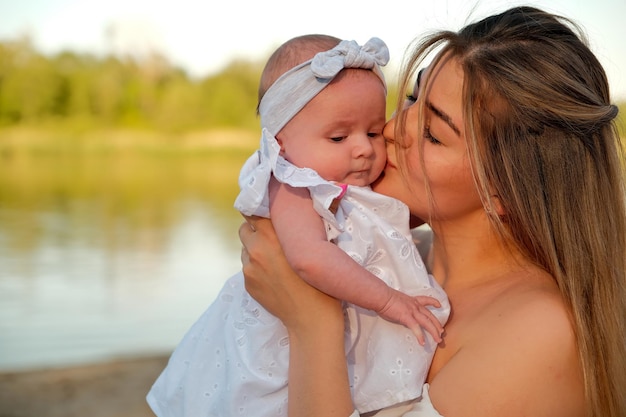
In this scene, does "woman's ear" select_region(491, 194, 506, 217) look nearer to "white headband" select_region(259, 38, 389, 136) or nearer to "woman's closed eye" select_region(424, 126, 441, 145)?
"woman's closed eye" select_region(424, 126, 441, 145)

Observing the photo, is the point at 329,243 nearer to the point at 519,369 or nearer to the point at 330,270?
the point at 330,270

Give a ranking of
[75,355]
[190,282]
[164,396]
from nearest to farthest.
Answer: [164,396]
[75,355]
[190,282]

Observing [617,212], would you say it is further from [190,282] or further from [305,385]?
[190,282]

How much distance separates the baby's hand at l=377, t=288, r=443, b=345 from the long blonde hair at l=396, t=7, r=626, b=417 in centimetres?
29

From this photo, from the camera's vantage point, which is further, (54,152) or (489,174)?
(54,152)

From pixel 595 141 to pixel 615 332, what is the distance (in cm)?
44

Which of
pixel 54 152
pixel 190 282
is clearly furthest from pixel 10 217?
pixel 54 152

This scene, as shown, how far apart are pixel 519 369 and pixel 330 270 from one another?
0.45 metres

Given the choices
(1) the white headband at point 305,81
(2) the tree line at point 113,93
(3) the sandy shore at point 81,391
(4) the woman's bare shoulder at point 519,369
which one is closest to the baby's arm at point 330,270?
(4) the woman's bare shoulder at point 519,369

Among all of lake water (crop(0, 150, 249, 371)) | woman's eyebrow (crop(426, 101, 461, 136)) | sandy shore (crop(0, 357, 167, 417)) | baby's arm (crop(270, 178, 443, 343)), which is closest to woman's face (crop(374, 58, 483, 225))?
woman's eyebrow (crop(426, 101, 461, 136))

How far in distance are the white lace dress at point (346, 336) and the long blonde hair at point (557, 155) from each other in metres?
0.25

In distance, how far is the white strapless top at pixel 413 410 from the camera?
1627mm

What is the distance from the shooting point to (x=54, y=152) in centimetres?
2266

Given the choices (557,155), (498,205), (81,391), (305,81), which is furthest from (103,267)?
(557,155)
